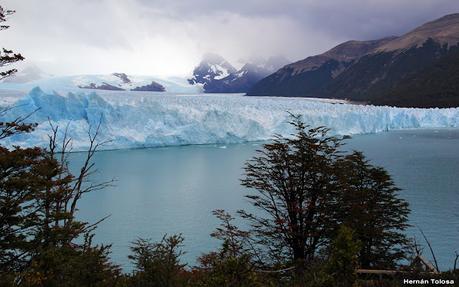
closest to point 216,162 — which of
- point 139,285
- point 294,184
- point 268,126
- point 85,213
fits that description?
point 268,126

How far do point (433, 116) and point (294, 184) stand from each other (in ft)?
147

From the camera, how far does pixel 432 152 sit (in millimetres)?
31281

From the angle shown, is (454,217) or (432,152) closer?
(454,217)

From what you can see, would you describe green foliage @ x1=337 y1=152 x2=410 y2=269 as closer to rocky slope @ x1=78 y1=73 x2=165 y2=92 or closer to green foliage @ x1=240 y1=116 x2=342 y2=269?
green foliage @ x1=240 y1=116 x2=342 y2=269

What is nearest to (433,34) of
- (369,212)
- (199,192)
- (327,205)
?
(199,192)

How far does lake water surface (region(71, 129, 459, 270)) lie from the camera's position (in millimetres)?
14016

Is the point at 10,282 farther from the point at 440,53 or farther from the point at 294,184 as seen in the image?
the point at 440,53

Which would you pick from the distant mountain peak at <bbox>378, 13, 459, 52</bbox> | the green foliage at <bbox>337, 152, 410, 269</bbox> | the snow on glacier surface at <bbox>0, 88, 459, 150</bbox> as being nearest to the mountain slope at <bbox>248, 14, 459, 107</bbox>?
the distant mountain peak at <bbox>378, 13, 459, 52</bbox>

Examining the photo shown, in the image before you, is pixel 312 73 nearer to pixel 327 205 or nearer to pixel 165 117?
pixel 165 117

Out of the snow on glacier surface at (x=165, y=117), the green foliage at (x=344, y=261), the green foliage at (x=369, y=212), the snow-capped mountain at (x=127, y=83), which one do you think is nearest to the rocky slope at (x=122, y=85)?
the snow-capped mountain at (x=127, y=83)

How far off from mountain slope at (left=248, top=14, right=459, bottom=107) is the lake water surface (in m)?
49.6

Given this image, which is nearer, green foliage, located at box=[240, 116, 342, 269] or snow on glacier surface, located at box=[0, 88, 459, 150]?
green foliage, located at box=[240, 116, 342, 269]

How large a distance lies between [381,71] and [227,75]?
74.8 m

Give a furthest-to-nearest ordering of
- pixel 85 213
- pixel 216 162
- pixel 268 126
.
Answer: pixel 268 126 → pixel 216 162 → pixel 85 213
